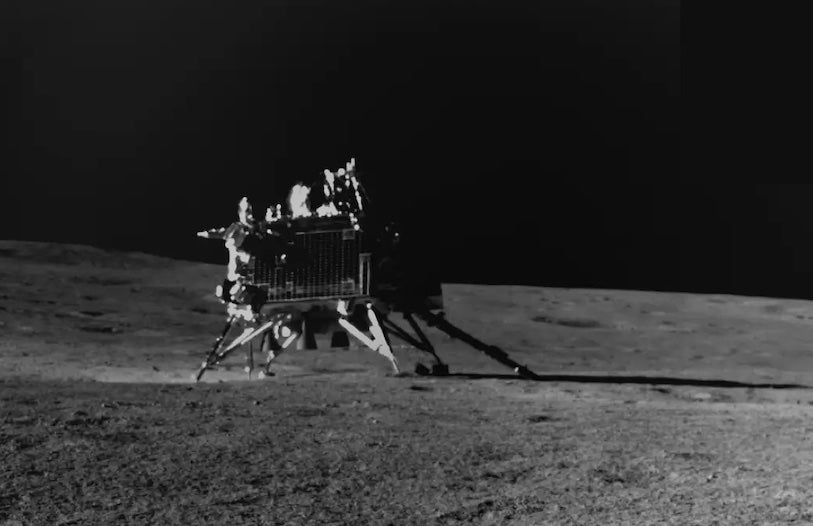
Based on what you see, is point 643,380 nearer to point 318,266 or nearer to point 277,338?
point 318,266

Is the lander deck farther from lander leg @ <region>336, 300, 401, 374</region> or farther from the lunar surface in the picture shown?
the lunar surface

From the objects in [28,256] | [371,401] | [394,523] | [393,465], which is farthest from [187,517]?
[28,256]

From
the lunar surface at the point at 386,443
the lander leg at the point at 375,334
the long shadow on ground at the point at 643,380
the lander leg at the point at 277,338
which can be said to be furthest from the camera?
the lander leg at the point at 277,338

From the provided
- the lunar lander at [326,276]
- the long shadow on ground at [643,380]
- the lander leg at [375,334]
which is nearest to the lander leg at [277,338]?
the lunar lander at [326,276]

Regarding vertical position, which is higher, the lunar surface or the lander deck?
the lander deck

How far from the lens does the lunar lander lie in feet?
38.3

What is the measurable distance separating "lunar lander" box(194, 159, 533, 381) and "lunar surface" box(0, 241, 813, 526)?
73cm

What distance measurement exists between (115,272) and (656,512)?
25375mm

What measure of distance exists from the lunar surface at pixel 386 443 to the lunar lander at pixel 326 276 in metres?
0.73

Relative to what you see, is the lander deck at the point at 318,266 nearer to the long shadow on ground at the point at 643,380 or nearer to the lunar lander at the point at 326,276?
the lunar lander at the point at 326,276

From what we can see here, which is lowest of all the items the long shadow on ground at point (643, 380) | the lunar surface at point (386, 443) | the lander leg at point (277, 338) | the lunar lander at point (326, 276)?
the long shadow on ground at point (643, 380)

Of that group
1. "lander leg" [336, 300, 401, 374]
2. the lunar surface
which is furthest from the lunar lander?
the lunar surface

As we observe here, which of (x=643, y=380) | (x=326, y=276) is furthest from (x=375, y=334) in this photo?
(x=643, y=380)

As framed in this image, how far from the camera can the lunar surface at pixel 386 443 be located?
4184mm
